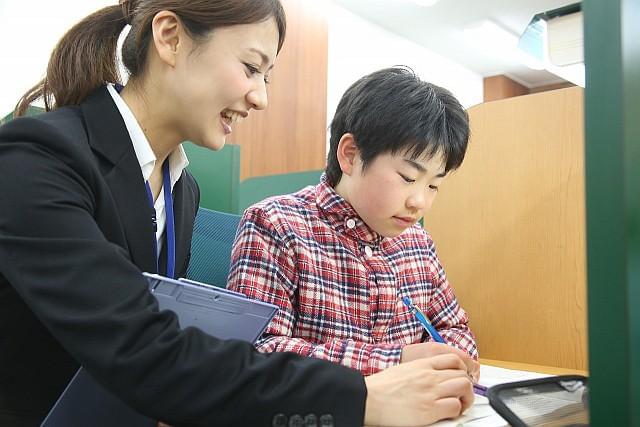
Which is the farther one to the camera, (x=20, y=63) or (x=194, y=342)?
(x=20, y=63)

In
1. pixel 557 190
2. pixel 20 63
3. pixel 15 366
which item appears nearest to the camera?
pixel 15 366

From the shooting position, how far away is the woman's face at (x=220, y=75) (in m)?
0.78

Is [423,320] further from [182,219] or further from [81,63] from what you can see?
[81,63]

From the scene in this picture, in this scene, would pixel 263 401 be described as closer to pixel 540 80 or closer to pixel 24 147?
pixel 24 147

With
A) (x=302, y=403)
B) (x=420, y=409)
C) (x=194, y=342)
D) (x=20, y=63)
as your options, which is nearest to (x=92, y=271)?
(x=194, y=342)

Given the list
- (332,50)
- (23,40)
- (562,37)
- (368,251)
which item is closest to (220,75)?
(368,251)

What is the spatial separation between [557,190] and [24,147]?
3.15 feet

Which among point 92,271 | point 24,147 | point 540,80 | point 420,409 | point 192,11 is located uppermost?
point 540,80

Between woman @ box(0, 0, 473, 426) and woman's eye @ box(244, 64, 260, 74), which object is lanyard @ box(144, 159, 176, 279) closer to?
woman @ box(0, 0, 473, 426)

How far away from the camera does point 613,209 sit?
32cm

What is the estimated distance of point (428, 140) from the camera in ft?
3.19

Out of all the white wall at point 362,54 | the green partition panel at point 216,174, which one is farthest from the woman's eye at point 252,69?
the white wall at point 362,54

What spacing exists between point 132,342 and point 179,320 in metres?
0.08

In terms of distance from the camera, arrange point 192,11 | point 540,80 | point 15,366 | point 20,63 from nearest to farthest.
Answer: point 15,366 → point 192,11 → point 20,63 → point 540,80
